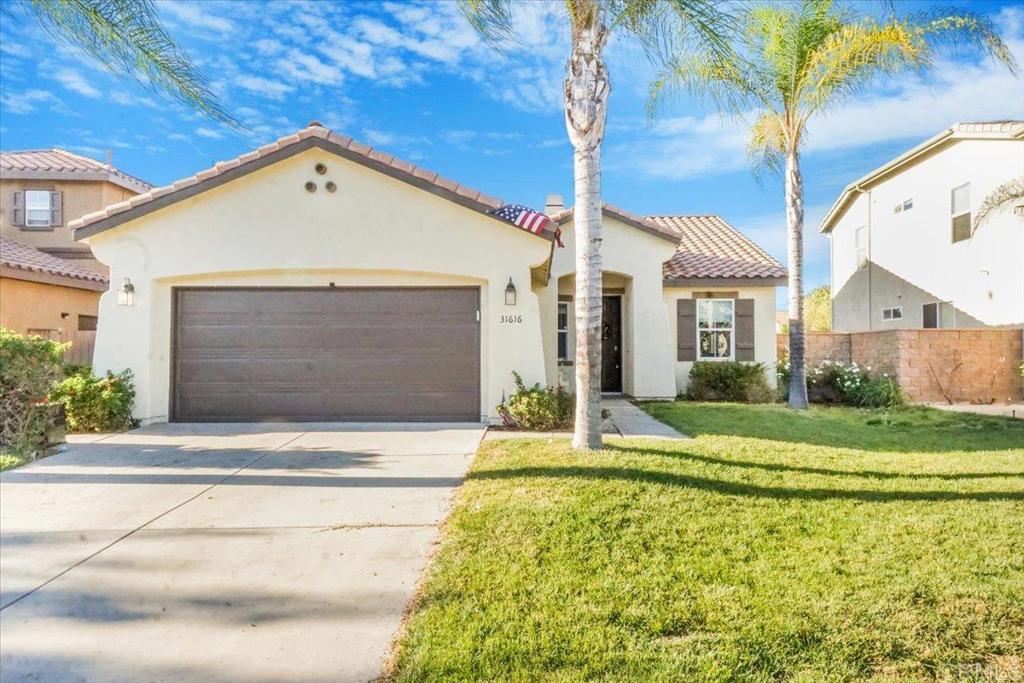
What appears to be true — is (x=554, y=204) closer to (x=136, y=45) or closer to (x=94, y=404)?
(x=94, y=404)

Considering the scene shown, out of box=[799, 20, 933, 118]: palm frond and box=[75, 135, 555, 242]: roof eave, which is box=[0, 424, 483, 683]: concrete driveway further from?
box=[799, 20, 933, 118]: palm frond

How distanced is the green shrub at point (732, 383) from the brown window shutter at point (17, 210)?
18.3 m

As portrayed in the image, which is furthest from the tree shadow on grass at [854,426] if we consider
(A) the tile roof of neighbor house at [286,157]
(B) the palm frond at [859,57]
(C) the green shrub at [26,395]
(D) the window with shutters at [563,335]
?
(C) the green shrub at [26,395]

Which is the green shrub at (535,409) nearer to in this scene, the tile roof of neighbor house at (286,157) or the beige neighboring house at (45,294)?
the tile roof of neighbor house at (286,157)

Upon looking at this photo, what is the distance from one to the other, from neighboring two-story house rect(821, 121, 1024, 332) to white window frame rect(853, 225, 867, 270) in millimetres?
35

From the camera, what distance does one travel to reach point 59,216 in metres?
15.8

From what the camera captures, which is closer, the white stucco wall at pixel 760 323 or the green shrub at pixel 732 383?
the green shrub at pixel 732 383

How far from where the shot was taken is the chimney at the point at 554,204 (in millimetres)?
14651

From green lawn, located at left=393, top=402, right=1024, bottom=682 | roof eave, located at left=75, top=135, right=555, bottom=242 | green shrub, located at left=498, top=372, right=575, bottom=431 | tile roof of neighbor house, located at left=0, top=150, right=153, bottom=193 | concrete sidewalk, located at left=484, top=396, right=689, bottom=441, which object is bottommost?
green lawn, located at left=393, top=402, right=1024, bottom=682

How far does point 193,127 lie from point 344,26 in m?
1.73

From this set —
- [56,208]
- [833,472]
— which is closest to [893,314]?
[833,472]

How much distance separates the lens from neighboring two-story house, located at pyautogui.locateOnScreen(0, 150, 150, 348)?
12578 mm

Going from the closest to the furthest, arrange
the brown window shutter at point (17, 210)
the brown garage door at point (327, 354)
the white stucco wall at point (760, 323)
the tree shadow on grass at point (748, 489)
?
1. the tree shadow on grass at point (748, 489)
2. the brown garage door at point (327, 354)
3. the white stucco wall at point (760, 323)
4. the brown window shutter at point (17, 210)

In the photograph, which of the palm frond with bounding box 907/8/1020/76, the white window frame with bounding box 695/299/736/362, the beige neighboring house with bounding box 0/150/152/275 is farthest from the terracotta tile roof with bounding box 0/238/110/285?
the palm frond with bounding box 907/8/1020/76
